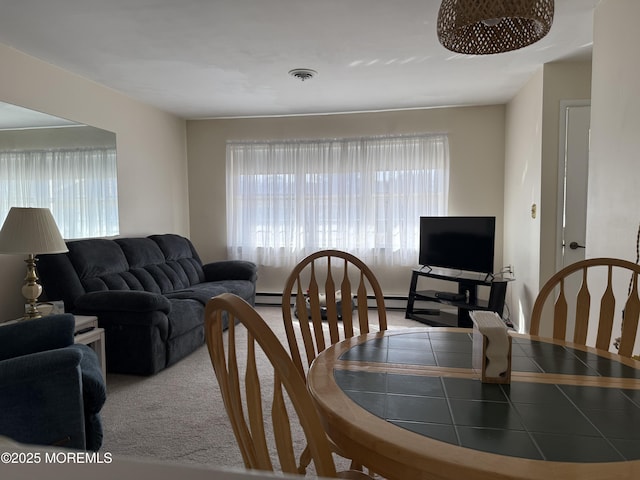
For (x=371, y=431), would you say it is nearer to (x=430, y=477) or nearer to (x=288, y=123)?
(x=430, y=477)

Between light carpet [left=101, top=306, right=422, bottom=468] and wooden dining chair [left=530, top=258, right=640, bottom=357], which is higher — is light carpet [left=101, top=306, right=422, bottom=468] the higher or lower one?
the lower one

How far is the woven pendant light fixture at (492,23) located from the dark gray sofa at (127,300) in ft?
8.50

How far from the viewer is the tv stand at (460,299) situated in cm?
416

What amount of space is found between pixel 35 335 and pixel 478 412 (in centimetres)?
195

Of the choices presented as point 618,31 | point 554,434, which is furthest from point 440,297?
point 554,434

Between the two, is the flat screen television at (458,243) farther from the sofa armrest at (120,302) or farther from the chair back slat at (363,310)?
the sofa armrest at (120,302)

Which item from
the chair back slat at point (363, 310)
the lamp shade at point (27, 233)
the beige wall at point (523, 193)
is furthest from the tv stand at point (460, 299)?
the lamp shade at point (27, 233)

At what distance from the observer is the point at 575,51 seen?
330 centimetres

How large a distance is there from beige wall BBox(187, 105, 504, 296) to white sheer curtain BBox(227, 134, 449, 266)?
0.13 meters

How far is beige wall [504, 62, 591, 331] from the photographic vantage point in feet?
11.7

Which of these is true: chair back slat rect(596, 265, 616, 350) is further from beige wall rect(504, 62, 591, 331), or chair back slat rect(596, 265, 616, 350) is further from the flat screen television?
the flat screen television

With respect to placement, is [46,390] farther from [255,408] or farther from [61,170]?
[61,170]

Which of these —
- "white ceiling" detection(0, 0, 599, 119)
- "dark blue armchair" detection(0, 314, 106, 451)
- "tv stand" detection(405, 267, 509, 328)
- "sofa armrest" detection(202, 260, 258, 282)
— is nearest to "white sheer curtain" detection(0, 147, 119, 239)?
"white ceiling" detection(0, 0, 599, 119)

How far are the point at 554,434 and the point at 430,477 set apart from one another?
1.02 feet
